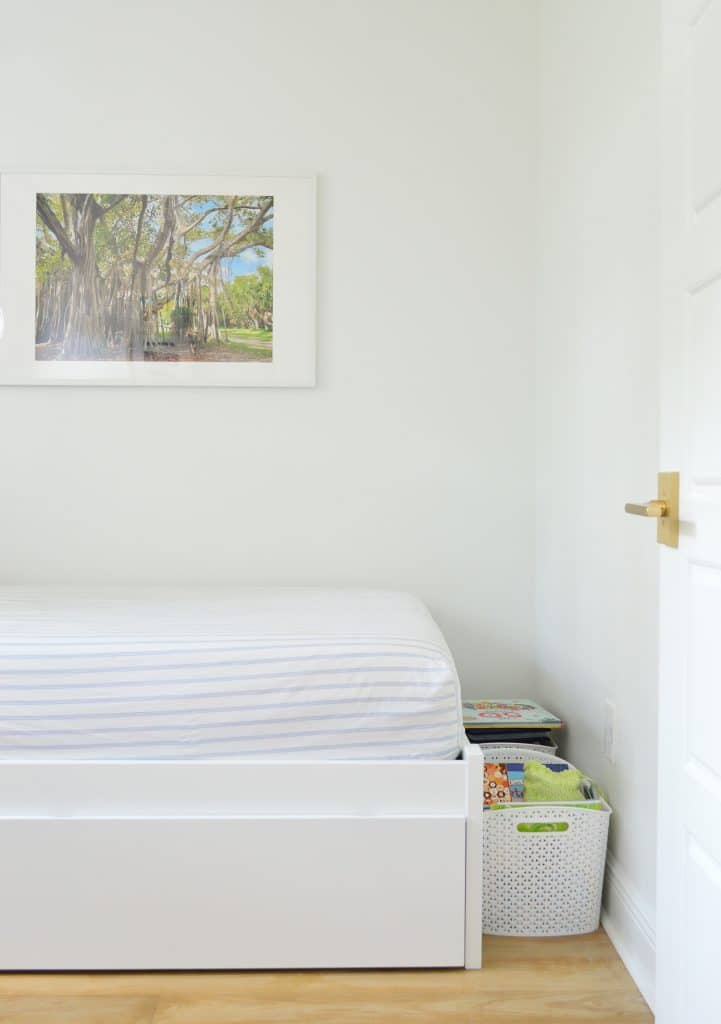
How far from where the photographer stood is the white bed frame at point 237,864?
1722 mm

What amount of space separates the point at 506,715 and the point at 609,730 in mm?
412

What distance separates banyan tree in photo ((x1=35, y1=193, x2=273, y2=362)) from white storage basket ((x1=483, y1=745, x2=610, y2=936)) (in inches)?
60.9

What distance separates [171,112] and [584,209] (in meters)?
1.31

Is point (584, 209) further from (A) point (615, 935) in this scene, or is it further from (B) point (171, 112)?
(A) point (615, 935)

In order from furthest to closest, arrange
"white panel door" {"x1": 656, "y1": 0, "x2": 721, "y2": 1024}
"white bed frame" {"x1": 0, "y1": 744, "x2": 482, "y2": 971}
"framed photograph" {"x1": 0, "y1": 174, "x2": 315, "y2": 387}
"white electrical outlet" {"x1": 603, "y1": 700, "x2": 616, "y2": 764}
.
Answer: "framed photograph" {"x1": 0, "y1": 174, "x2": 315, "y2": 387}, "white electrical outlet" {"x1": 603, "y1": 700, "x2": 616, "y2": 764}, "white bed frame" {"x1": 0, "y1": 744, "x2": 482, "y2": 971}, "white panel door" {"x1": 656, "y1": 0, "x2": 721, "y2": 1024}

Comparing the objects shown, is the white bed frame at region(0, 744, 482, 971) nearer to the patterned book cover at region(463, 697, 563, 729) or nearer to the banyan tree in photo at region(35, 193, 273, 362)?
the patterned book cover at region(463, 697, 563, 729)

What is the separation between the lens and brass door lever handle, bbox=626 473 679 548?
1.28 metres

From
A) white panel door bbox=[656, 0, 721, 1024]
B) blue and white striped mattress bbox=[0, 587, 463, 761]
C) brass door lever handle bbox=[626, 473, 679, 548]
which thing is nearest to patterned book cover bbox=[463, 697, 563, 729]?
blue and white striped mattress bbox=[0, 587, 463, 761]

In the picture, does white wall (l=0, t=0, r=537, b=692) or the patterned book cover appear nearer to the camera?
the patterned book cover

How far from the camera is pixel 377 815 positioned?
5.71 ft

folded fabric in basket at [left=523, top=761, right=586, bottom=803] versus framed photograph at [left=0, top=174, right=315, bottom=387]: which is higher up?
framed photograph at [left=0, top=174, right=315, bottom=387]

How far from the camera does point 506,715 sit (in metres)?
2.42

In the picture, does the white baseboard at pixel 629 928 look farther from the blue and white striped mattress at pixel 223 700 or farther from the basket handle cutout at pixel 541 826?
the blue and white striped mattress at pixel 223 700

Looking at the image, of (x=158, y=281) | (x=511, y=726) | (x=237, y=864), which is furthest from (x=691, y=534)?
(x=158, y=281)
